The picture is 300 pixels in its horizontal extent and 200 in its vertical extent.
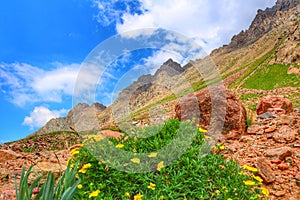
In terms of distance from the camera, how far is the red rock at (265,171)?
5.43 metres

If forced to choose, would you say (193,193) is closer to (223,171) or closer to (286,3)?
(223,171)

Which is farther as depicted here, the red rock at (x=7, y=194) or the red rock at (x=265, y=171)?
the red rock at (x=265, y=171)

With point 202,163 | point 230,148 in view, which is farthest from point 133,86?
point 202,163

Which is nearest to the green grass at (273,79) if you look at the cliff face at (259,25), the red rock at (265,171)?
the red rock at (265,171)

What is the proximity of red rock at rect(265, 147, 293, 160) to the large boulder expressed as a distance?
53.9 inches

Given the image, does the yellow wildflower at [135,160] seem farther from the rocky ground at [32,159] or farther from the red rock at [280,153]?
the red rock at [280,153]

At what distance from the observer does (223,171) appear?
4.73m

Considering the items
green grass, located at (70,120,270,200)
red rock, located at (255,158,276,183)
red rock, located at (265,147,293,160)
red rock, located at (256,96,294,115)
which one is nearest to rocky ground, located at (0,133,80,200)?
green grass, located at (70,120,270,200)

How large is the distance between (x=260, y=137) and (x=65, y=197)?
224 inches

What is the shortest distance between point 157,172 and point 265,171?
2136 millimetres

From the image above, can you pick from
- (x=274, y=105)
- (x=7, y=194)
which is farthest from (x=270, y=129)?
(x=7, y=194)

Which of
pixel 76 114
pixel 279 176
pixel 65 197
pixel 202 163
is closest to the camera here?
pixel 65 197

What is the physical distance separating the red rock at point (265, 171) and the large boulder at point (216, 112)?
2.10 metres

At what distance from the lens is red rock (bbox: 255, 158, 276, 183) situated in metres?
5.43
